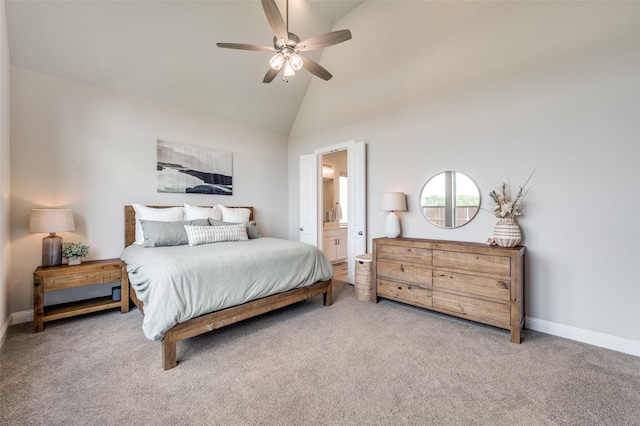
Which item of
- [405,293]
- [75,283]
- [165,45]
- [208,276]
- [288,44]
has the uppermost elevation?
[165,45]

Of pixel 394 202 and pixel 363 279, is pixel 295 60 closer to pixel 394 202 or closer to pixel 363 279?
pixel 394 202

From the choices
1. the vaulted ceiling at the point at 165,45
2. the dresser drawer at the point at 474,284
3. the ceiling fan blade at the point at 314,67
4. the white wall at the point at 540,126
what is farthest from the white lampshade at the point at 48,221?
the dresser drawer at the point at 474,284

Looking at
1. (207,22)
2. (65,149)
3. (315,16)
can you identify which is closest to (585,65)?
(315,16)

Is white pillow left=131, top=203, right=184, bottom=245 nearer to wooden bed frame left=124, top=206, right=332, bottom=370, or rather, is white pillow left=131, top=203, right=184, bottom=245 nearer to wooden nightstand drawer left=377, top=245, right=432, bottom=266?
wooden bed frame left=124, top=206, right=332, bottom=370

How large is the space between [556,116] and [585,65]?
1.50 feet

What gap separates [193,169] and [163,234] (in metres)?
1.37

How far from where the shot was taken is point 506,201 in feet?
8.98

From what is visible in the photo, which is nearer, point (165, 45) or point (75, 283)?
point (75, 283)

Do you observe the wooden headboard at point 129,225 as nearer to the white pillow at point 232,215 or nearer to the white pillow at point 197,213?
the white pillow at point 197,213

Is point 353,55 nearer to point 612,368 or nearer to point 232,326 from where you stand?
point 232,326

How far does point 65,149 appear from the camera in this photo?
3.10 m

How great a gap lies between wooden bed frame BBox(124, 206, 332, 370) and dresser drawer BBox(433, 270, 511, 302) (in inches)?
51.8

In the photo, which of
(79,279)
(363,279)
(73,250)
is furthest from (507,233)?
(73,250)

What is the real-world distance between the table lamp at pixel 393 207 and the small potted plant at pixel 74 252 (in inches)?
140
